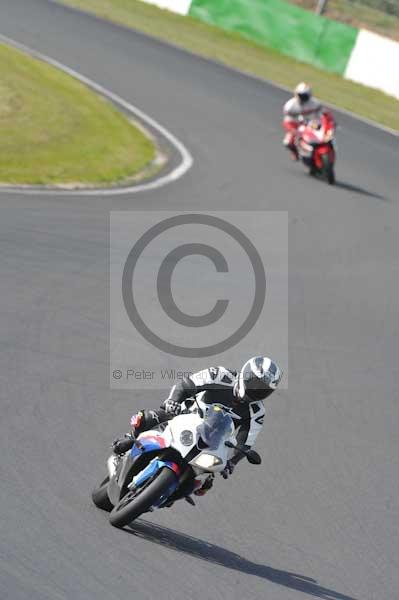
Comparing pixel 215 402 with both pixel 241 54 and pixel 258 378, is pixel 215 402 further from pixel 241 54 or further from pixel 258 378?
pixel 241 54

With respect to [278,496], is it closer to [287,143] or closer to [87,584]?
[87,584]

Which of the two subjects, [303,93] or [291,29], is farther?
[291,29]

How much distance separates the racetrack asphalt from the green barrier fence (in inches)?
653

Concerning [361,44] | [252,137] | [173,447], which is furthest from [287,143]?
[173,447]

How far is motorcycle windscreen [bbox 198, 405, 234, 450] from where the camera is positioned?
23.3ft

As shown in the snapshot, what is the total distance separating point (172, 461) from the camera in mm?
7156

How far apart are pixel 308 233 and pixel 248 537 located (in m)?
10.6

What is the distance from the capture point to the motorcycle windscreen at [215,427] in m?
7.09

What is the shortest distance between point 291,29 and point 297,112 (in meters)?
15.4

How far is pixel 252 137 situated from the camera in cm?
2508

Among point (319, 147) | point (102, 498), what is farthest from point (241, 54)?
point (102, 498)

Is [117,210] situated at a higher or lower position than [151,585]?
lower

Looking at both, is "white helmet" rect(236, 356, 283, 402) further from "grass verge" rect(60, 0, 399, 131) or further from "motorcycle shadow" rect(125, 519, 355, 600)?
"grass verge" rect(60, 0, 399, 131)

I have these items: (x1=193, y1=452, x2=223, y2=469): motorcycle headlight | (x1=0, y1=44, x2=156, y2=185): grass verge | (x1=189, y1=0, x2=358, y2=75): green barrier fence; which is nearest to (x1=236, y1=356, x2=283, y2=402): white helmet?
(x1=193, y1=452, x2=223, y2=469): motorcycle headlight
